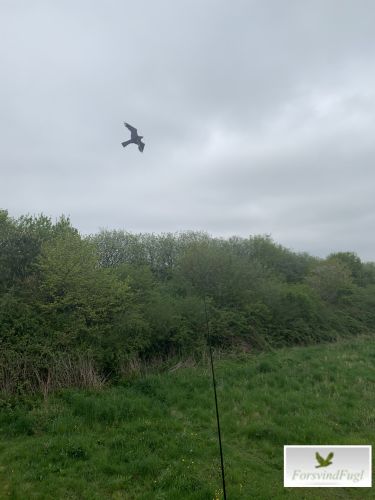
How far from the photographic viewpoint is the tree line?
9.83 meters

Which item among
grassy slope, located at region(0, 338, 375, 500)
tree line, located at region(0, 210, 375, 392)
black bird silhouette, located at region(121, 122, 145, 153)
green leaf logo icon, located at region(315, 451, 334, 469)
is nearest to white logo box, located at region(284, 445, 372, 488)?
green leaf logo icon, located at region(315, 451, 334, 469)

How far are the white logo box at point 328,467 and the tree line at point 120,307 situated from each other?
618 cm

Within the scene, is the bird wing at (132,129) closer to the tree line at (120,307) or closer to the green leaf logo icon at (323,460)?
the green leaf logo icon at (323,460)

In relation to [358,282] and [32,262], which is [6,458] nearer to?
[32,262]

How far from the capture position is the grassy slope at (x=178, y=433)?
5379 mm

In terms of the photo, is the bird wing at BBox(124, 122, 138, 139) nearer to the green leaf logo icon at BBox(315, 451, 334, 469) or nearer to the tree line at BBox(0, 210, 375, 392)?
the green leaf logo icon at BBox(315, 451, 334, 469)

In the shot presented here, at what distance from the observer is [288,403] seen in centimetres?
A: 859

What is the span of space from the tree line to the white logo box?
618 cm

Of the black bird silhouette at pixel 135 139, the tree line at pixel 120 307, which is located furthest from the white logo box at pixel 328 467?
the tree line at pixel 120 307

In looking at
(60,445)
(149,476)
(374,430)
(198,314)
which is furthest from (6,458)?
(198,314)

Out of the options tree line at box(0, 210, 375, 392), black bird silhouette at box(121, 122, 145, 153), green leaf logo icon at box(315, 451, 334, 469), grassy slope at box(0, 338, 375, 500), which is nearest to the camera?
black bird silhouette at box(121, 122, 145, 153)

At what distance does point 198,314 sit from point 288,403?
20.7ft

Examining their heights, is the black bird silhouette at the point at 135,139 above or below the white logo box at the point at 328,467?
above

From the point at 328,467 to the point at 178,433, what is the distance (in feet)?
10.3
